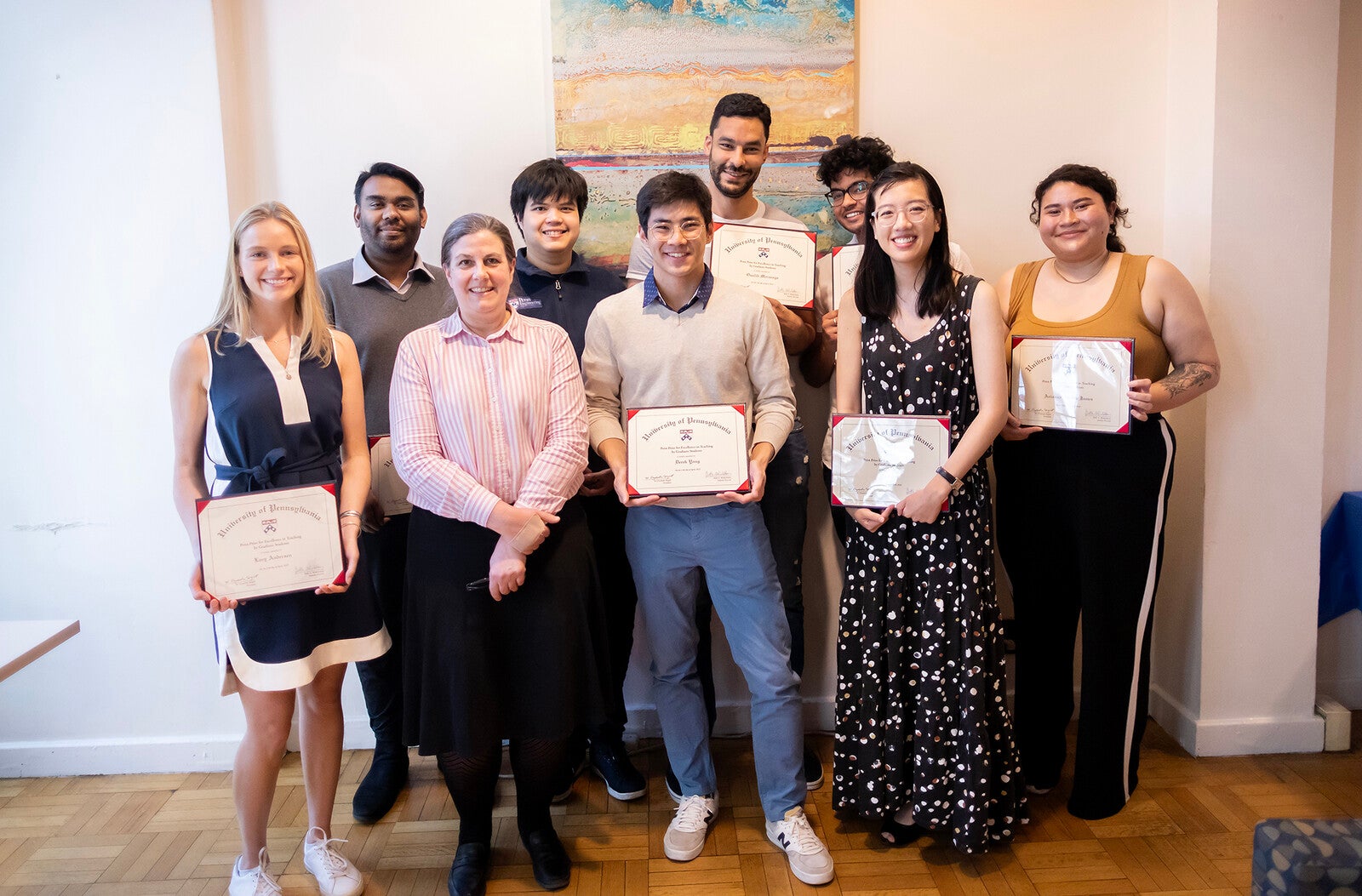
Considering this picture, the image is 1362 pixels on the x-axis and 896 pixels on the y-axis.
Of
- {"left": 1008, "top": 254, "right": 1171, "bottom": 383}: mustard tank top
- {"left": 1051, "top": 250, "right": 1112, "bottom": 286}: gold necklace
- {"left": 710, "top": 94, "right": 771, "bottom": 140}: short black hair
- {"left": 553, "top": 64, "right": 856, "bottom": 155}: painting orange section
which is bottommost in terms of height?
{"left": 1008, "top": 254, "right": 1171, "bottom": 383}: mustard tank top

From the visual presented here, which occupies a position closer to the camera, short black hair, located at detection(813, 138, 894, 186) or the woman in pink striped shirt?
the woman in pink striped shirt

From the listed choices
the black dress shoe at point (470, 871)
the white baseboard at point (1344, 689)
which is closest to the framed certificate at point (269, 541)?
the black dress shoe at point (470, 871)

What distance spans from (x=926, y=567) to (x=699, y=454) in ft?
2.13

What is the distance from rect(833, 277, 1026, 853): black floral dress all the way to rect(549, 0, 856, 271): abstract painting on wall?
1010 millimetres

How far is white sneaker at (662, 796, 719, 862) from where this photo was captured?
237cm

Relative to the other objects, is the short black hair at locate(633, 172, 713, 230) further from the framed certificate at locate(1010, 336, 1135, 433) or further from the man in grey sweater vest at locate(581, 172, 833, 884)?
the framed certificate at locate(1010, 336, 1135, 433)

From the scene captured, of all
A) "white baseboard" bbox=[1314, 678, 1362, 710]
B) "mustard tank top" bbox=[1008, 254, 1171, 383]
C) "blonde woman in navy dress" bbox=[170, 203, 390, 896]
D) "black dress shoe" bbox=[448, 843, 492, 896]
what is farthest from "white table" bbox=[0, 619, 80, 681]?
"white baseboard" bbox=[1314, 678, 1362, 710]

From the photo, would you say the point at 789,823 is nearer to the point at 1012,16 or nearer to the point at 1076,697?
the point at 1076,697

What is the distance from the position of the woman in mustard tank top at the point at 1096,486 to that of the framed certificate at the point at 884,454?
38 cm

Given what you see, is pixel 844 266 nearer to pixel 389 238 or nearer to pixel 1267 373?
pixel 389 238

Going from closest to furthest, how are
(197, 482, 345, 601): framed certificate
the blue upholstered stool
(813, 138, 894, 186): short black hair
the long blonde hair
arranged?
the blue upholstered stool, (197, 482, 345, 601): framed certificate, the long blonde hair, (813, 138, 894, 186): short black hair

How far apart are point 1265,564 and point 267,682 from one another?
116 inches

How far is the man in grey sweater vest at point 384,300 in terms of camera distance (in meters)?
2.52

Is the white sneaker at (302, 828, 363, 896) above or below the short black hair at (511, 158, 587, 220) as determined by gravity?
below
